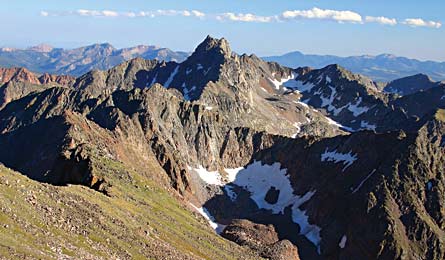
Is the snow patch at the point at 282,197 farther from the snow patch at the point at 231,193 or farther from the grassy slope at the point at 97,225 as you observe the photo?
the grassy slope at the point at 97,225

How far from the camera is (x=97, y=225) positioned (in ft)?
228

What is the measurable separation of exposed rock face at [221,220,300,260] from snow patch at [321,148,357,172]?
125 feet

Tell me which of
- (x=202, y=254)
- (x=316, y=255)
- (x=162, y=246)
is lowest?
(x=316, y=255)

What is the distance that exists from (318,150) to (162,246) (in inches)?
4770

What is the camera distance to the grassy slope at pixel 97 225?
55.2 m

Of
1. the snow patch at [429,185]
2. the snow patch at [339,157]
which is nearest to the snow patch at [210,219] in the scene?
the snow patch at [339,157]

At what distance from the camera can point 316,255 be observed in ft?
470

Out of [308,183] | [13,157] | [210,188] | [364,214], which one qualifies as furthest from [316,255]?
[13,157]

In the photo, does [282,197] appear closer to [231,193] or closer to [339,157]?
[231,193]

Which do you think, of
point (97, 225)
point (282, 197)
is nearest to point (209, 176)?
point (282, 197)

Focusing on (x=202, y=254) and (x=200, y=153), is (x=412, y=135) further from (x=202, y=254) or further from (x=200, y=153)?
(x=202, y=254)

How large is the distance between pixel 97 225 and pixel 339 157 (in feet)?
410

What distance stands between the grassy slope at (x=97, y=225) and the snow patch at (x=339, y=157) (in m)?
75.5

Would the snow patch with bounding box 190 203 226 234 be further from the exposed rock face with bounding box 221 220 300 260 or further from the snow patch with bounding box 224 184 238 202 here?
the snow patch with bounding box 224 184 238 202
